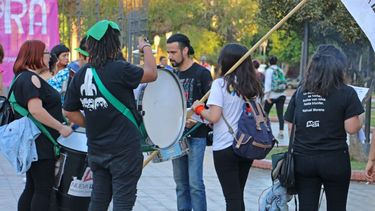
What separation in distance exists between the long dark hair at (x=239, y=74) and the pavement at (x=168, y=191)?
247cm

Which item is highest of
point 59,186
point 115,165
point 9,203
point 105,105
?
point 105,105

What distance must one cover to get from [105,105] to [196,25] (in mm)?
37405

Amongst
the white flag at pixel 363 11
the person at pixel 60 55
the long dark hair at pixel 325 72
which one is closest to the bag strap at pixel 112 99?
the long dark hair at pixel 325 72

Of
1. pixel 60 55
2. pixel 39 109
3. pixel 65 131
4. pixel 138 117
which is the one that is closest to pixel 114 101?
pixel 138 117

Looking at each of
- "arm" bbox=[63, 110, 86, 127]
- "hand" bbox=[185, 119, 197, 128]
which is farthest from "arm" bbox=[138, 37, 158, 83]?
"hand" bbox=[185, 119, 197, 128]

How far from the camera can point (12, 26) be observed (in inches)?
368

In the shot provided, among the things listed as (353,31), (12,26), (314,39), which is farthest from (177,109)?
(314,39)

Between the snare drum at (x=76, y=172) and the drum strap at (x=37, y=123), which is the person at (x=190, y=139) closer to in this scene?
the snare drum at (x=76, y=172)

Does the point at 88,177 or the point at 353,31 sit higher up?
the point at 353,31

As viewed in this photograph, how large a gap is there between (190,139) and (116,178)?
5.79 ft

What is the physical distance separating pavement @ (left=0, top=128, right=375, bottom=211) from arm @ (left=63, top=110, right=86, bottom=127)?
265cm

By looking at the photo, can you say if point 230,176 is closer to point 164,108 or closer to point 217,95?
point 217,95

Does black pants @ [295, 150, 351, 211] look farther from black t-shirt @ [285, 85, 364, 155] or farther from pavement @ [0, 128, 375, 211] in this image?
pavement @ [0, 128, 375, 211]

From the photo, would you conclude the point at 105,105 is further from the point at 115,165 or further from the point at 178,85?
the point at 178,85
